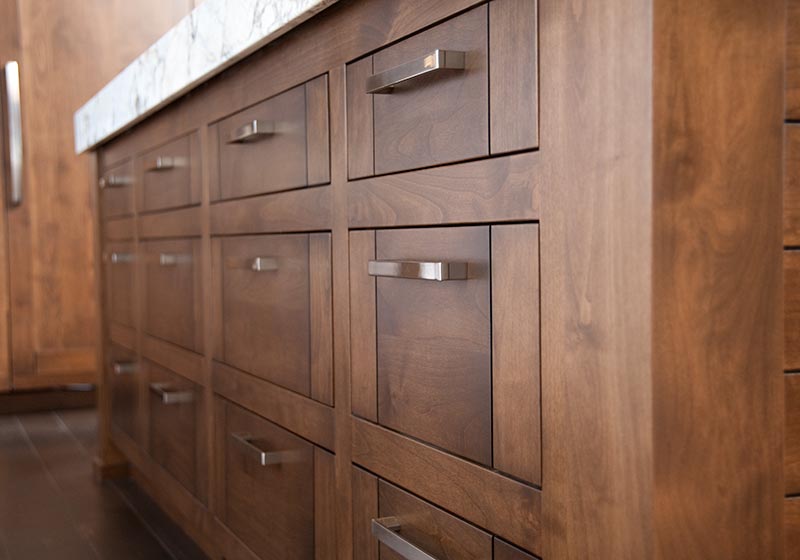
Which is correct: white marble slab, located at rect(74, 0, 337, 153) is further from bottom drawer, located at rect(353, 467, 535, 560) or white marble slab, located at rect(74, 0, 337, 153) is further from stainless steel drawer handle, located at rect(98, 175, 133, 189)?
bottom drawer, located at rect(353, 467, 535, 560)

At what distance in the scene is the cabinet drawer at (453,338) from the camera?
2.43ft

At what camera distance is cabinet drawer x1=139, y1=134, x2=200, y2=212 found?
162 centimetres

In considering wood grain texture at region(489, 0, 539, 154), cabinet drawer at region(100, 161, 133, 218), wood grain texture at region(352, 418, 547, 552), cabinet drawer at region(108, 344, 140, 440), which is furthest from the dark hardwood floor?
wood grain texture at region(489, 0, 539, 154)

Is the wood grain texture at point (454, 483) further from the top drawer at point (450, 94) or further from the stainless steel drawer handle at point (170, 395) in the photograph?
the stainless steel drawer handle at point (170, 395)

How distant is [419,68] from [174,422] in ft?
3.78

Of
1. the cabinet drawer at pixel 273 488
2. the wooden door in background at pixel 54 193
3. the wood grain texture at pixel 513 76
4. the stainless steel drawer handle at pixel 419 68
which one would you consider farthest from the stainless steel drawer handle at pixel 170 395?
the wooden door in background at pixel 54 193

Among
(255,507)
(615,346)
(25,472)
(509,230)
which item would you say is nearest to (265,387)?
(255,507)

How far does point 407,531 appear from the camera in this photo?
0.94 meters

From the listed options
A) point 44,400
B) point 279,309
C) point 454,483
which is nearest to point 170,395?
point 279,309

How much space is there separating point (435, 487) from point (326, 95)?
0.49 m

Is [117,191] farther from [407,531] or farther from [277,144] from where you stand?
[407,531]

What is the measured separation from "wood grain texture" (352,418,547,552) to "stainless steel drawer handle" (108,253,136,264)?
3.98 ft

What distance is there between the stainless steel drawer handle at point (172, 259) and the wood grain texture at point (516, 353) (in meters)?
1.01

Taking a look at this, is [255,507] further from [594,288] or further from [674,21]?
[674,21]
